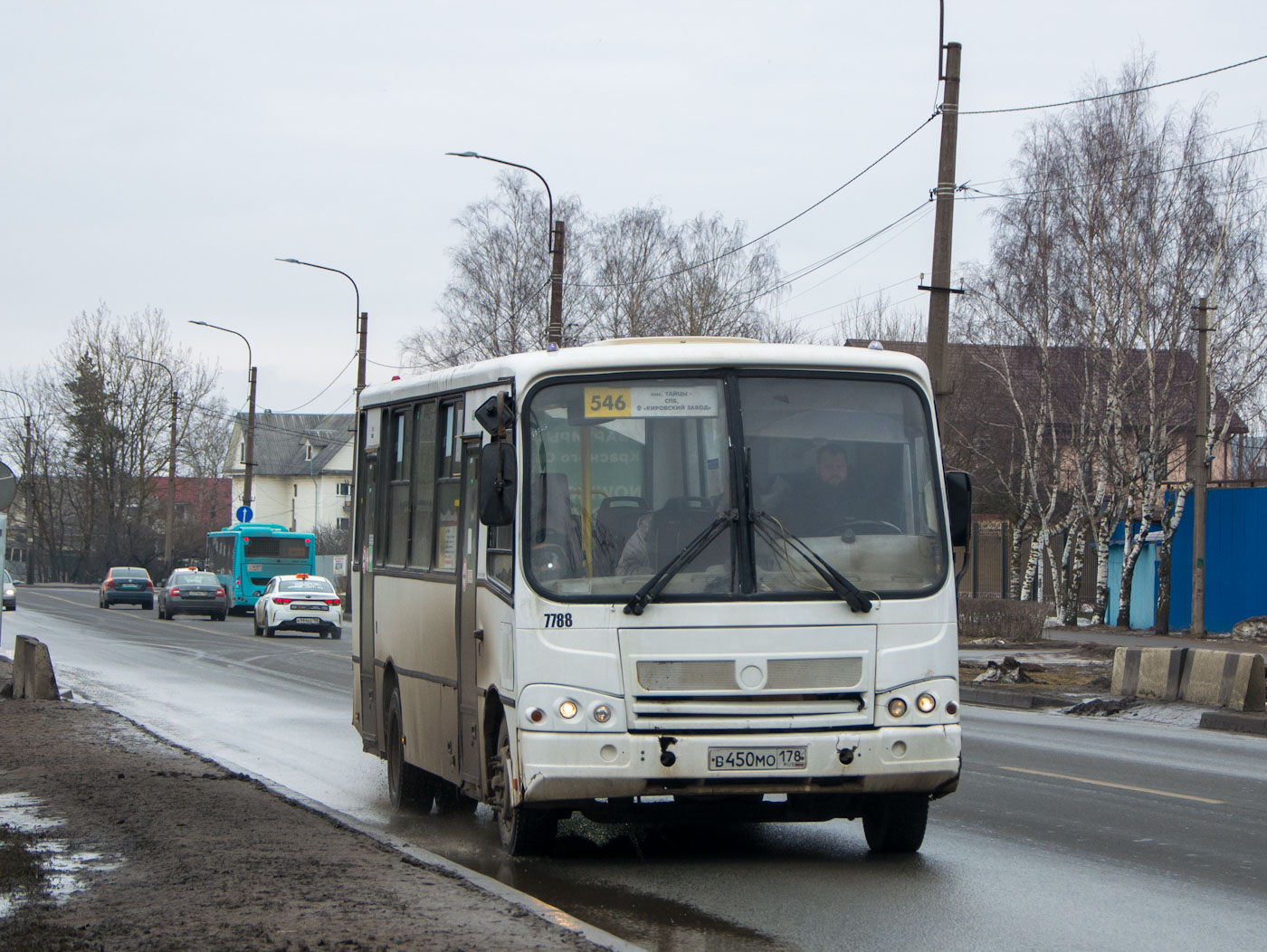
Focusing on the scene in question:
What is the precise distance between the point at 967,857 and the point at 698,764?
184 centimetres

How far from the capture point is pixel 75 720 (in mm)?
16188

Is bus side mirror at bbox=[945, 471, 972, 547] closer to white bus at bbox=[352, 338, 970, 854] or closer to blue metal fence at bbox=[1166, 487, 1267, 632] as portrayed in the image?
white bus at bbox=[352, 338, 970, 854]

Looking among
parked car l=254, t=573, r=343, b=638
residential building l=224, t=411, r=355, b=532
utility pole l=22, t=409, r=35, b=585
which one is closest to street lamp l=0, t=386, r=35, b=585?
utility pole l=22, t=409, r=35, b=585

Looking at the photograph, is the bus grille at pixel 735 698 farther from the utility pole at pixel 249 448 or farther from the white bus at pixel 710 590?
the utility pole at pixel 249 448

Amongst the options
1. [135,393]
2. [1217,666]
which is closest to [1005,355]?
[1217,666]

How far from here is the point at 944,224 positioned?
20.5 metres

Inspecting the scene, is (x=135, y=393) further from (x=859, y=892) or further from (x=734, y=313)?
(x=859, y=892)

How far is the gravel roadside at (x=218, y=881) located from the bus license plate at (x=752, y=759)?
1.33 meters

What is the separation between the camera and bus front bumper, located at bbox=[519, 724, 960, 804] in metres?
7.66

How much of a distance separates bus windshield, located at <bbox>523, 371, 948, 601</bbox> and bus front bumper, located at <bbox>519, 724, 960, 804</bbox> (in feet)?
2.27

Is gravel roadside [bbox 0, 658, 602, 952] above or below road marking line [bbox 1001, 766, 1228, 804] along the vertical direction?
above

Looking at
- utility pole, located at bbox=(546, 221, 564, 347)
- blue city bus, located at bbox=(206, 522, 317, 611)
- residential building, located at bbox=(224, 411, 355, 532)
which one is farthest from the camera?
residential building, located at bbox=(224, 411, 355, 532)

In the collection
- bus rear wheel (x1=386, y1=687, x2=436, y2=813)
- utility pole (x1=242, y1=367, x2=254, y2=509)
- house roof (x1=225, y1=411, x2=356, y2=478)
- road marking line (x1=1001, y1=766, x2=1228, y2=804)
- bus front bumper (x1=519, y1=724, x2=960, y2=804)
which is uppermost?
house roof (x1=225, y1=411, x2=356, y2=478)

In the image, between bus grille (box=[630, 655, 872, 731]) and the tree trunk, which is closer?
bus grille (box=[630, 655, 872, 731])
